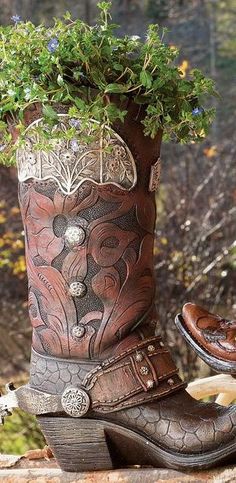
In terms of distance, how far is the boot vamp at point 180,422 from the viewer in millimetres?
1370

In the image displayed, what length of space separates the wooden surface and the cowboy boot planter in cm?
15

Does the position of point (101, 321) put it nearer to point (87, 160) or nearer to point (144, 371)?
point (144, 371)

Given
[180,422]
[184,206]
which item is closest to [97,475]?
[180,422]

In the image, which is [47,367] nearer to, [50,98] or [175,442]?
[175,442]

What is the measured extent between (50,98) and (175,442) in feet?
1.71

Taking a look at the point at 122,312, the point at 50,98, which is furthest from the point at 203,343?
the point at 50,98

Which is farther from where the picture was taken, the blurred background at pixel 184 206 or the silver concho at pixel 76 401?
the blurred background at pixel 184 206

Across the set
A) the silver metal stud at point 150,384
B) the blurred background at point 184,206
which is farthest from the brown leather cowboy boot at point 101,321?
the blurred background at point 184,206

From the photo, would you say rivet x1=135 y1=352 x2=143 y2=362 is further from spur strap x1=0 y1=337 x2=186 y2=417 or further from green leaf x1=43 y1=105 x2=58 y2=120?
green leaf x1=43 y1=105 x2=58 y2=120

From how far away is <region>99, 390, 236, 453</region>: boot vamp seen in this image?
4.50ft

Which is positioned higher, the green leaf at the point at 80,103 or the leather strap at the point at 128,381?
the green leaf at the point at 80,103

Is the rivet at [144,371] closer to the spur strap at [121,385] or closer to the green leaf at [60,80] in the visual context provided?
the spur strap at [121,385]

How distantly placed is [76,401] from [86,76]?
464 mm

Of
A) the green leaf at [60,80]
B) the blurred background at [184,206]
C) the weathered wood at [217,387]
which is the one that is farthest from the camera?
the blurred background at [184,206]
